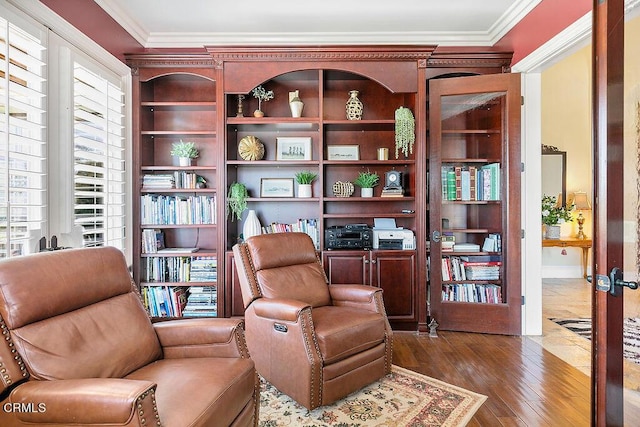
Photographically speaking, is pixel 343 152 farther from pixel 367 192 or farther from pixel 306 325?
pixel 306 325

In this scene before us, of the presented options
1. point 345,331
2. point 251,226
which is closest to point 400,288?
point 345,331

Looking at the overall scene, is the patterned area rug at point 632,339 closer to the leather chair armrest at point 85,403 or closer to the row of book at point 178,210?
the leather chair armrest at point 85,403

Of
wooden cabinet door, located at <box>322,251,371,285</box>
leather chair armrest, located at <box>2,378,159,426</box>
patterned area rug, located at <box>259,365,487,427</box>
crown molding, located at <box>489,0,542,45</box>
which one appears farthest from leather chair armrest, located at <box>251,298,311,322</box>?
crown molding, located at <box>489,0,542,45</box>

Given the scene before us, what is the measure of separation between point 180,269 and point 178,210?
564mm

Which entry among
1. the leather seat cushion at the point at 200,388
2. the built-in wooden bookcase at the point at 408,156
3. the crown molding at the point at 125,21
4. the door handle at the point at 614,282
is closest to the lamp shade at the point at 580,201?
the built-in wooden bookcase at the point at 408,156

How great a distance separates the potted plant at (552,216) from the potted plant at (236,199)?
4.44 m

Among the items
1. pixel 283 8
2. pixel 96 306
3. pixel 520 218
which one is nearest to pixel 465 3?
pixel 283 8

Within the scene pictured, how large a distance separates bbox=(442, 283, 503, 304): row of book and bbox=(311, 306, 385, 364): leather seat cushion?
136 cm

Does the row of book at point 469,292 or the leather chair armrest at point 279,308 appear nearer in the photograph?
the leather chair armrest at point 279,308

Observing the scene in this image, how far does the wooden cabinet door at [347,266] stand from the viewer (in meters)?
3.53

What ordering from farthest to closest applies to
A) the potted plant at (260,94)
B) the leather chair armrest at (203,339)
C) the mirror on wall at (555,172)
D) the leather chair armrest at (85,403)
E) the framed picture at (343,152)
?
the mirror on wall at (555,172) → the framed picture at (343,152) → the potted plant at (260,94) → the leather chair armrest at (203,339) → the leather chair armrest at (85,403)

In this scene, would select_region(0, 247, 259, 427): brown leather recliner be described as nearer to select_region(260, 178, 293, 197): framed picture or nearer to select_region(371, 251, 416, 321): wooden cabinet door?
select_region(371, 251, 416, 321): wooden cabinet door

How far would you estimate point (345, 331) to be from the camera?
2.27m

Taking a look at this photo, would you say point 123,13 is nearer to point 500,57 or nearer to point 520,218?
point 500,57
